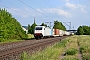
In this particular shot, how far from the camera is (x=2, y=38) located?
42750mm

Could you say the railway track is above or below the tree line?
below

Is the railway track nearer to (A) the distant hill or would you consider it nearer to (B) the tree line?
(A) the distant hill

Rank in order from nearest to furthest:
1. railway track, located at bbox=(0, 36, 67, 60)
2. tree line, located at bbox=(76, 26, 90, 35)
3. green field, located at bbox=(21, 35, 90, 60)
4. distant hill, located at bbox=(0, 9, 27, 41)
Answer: green field, located at bbox=(21, 35, 90, 60) → railway track, located at bbox=(0, 36, 67, 60) → distant hill, located at bbox=(0, 9, 27, 41) → tree line, located at bbox=(76, 26, 90, 35)

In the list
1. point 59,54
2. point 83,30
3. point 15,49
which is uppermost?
point 83,30

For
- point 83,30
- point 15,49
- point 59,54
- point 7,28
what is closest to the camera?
point 59,54

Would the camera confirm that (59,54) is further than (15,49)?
No

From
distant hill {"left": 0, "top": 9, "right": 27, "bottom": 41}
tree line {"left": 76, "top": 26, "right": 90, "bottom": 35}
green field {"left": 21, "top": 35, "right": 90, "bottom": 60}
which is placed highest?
tree line {"left": 76, "top": 26, "right": 90, "bottom": 35}

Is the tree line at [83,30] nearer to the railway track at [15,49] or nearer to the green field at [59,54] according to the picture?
the railway track at [15,49]

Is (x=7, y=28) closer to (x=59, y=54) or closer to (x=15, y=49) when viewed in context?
(x=15, y=49)

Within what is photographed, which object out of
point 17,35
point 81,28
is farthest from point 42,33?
point 81,28

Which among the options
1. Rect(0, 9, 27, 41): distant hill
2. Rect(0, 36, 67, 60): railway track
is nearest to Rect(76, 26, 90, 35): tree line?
Rect(0, 9, 27, 41): distant hill

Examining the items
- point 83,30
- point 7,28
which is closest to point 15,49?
point 7,28

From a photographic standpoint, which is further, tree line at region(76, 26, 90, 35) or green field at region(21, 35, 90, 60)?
tree line at region(76, 26, 90, 35)

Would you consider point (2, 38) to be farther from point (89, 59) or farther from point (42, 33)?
point (89, 59)
